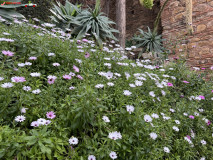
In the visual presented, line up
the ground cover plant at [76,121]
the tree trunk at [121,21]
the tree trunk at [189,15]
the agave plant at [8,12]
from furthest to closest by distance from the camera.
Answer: the tree trunk at [121,21]
the tree trunk at [189,15]
the agave plant at [8,12]
the ground cover plant at [76,121]

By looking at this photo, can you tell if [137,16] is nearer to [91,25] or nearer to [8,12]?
[91,25]

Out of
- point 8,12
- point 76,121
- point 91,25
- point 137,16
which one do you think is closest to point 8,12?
point 8,12

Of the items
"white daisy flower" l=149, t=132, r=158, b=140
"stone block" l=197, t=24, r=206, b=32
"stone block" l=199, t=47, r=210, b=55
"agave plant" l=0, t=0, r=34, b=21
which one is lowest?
"white daisy flower" l=149, t=132, r=158, b=140

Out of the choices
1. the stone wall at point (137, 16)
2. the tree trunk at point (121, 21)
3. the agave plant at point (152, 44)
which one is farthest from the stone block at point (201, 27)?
the stone wall at point (137, 16)

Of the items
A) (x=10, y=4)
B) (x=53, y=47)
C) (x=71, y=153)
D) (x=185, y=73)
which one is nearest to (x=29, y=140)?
(x=71, y=153)

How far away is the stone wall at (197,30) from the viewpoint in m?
4.77

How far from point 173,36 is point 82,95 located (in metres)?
5.22

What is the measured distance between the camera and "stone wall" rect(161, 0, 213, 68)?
4773mm

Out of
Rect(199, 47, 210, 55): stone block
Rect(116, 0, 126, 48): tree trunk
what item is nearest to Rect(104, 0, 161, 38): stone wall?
Rect(116, 0, 126, 48): tree trunk

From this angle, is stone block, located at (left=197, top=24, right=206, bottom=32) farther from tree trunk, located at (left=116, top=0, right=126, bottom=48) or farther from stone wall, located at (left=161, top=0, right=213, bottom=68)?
tree trunk, located at (left=116, top=0, right=126, bottom=48)

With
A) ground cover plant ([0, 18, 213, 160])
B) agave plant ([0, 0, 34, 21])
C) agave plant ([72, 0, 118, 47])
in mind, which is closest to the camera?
ground cover plant ([0, 18, 213, 160])

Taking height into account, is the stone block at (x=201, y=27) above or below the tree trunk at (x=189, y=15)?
below

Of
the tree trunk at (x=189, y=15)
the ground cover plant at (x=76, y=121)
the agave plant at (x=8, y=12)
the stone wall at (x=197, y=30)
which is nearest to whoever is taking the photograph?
the ground cover plant at (x=76, y=121)

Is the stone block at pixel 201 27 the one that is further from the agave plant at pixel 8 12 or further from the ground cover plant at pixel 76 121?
the agave plant at pixel 8 12
